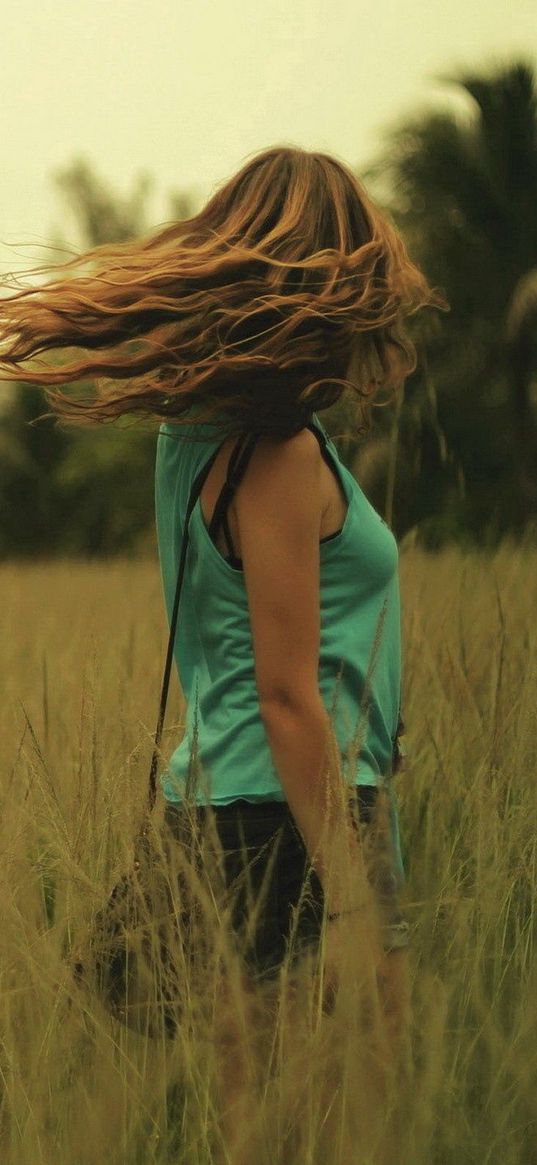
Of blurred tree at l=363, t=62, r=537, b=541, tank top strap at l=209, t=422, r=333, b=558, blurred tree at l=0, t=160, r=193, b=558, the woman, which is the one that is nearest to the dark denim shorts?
the woman

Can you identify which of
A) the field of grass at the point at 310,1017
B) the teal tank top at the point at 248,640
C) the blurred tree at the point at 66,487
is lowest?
the field of grass at the point at 310,1017

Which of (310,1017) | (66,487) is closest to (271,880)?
(310,1017)

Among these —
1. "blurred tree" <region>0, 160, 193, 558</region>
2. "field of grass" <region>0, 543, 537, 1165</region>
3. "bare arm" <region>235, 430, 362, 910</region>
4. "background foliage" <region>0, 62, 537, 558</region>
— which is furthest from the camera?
"blurred tree" <region>0, 160, 193, 558</region>

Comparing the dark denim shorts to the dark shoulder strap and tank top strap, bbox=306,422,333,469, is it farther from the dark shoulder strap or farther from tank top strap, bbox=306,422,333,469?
tank top strap, bbox=306,422,333,469

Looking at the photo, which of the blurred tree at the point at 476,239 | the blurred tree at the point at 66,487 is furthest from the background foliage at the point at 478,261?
the blurred tree at the point at 66,487

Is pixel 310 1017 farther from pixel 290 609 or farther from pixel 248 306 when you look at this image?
pixel 248 306

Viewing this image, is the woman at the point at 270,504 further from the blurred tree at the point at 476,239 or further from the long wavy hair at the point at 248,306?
the blurred tree at the point at 476,239

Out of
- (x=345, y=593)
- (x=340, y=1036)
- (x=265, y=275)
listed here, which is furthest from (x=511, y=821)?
(x=265, y=275)

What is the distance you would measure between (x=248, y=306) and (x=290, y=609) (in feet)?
1.15

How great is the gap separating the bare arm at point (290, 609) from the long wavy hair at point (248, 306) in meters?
0.06

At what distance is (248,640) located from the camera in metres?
1.61

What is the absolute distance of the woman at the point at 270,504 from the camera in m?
1.54

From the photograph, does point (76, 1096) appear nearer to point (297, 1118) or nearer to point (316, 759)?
point (297, 1118)

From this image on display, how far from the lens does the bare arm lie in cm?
152
